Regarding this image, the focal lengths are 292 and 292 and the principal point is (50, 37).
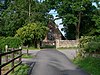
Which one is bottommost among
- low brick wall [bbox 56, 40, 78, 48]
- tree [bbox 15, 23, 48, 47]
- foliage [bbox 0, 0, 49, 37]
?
low brick wall [bbox 56, 40, 78, 48]

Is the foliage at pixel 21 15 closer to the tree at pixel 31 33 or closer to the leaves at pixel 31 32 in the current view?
the tree at pixel 31 33

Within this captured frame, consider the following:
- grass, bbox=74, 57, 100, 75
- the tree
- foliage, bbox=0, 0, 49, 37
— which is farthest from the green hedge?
grass, bbox=74, 57, 100, 75

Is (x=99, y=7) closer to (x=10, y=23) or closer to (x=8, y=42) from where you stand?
(x=10, y=23)

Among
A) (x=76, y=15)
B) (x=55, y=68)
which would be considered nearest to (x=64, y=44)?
(x=76, y=15)

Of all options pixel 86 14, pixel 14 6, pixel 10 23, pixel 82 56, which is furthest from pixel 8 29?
pixel 82 56

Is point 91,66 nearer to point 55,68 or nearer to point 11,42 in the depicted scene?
point 55,68

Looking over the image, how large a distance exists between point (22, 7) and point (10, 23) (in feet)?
14.3

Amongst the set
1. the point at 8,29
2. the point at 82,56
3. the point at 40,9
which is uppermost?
the point at 40,9

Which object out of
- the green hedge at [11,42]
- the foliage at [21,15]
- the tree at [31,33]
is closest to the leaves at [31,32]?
the tree at [31,33]

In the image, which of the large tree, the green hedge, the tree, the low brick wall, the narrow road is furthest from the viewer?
the large tree

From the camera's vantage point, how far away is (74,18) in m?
65.1

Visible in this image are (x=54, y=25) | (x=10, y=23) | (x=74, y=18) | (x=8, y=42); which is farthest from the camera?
(x=54, y=25)

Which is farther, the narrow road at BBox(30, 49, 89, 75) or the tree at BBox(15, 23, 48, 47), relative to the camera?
the tree at BBox(15, 23, 48, 47)

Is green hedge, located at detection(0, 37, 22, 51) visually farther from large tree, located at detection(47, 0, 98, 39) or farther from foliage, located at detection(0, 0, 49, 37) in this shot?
large tree, located at detection(47, 0, 98, 39)
